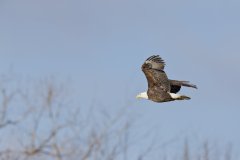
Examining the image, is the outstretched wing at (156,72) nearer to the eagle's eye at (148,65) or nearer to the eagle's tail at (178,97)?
the eagle's eye at (148,65)

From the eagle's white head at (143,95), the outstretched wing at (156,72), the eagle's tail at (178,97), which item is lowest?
the eagle's white head at (143,95)

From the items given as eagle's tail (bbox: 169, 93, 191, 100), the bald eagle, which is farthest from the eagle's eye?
eagle's tail (bbox: 169, 93, 191, 100)

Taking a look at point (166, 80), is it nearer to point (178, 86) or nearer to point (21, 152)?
point (178, 86)

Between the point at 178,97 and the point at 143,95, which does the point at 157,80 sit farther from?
the point at 178,97

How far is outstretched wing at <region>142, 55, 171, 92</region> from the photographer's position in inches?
837

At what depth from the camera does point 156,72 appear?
2127 cm

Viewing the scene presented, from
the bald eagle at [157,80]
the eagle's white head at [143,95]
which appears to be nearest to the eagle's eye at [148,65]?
the bald eagle at [157,80]

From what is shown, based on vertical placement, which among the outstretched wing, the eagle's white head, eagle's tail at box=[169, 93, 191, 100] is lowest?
the eagle's white head

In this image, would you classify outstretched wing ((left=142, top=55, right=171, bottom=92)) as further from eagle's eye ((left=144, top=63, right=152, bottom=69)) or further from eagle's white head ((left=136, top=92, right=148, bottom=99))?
eagle's white head ((left=136, top=92, right=148, bottom=99))

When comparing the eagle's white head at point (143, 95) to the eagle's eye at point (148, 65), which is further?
the eagle's white head at point (143, 95)

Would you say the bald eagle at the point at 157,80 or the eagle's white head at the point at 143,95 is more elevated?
the bald eagle at the point at 157,80

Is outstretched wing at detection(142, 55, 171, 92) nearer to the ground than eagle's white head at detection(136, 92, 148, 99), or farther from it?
farther from it

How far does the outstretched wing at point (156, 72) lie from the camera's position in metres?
21.2

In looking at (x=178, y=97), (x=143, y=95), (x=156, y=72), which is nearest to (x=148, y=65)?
A: (x=156, y=72)
